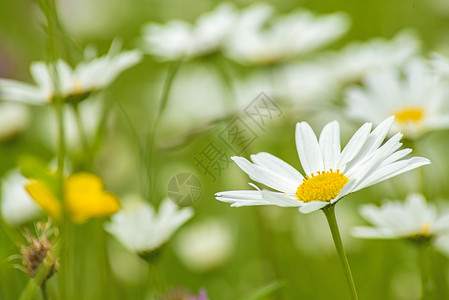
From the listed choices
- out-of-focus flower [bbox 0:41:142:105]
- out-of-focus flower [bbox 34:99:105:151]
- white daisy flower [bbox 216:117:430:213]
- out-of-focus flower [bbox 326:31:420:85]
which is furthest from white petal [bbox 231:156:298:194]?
out-of-focus flower [bbox 34:99:105:151]

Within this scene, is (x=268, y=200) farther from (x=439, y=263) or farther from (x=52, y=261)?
(x=439, y=263)

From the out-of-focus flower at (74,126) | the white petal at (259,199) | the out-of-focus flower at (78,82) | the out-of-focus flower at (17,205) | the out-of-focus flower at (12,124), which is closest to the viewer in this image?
the white petal at (259,199)

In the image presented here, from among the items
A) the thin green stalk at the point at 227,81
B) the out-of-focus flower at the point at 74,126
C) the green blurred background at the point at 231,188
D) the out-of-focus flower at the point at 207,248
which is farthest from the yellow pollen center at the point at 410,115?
the out-of-focus flower at the point at 74,126

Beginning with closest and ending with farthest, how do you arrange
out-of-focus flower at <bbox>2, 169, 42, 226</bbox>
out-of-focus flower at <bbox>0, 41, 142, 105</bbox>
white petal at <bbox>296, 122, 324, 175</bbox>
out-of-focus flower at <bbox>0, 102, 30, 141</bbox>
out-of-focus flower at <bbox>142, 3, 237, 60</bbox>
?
white petal at <bbox>296, 122, 324, 175</bbox>
out-of-focus flower at <bbox>0, 41, 142, 105</bbox>
out-of-focus flower at <bbox>2, 169, 42, 226</bbox>
out-of-focus flower at <bbox>142, 3, 237, 60</bbox>
out-of-focus flower at <bbox>0, 102, 30, 141</bbox>

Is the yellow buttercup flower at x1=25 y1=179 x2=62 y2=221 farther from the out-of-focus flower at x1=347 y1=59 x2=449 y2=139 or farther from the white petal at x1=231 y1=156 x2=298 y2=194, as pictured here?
the out-of-focus flower at x1=347 y1=59 x2=449 y2=139

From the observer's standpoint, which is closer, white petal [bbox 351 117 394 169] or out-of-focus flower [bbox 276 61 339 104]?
white petal [bbox 351 117 394 169]

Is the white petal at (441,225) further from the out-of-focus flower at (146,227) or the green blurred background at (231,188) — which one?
the out-of-focus flower at (146,227)

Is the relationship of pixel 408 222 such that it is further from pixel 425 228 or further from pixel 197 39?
pixel 197 39
